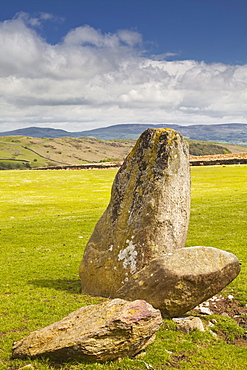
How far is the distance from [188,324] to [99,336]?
3.88 m

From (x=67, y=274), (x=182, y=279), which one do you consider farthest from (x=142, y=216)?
(x=67, y=274)

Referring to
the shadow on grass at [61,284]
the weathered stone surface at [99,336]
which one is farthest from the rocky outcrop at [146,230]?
the weathered stone surface at [99,336]

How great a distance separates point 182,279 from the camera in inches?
449

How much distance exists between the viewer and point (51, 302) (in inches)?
558

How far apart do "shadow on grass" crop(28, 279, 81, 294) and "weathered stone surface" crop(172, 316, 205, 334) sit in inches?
222

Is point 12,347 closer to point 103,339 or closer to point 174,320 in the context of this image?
point 103,339

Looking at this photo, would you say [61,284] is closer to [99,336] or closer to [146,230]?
[146,230]

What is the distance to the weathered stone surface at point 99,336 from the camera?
8.80 meters

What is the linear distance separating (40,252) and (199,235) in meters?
11.9

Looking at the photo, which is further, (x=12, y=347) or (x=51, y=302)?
(x=51, y=302)

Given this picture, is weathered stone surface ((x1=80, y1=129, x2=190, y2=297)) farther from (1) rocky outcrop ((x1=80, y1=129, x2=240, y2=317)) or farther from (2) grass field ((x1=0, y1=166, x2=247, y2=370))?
(2) grass field ((x1=0, y1=166, x2=247, y2=370))

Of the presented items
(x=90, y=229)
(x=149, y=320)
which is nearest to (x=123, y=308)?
(x=149, y=320)

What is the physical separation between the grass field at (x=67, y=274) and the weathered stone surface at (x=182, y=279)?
88cm

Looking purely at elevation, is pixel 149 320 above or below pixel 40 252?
above
